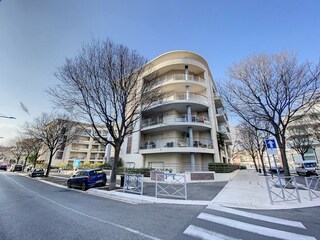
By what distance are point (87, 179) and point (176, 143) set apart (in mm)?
10707

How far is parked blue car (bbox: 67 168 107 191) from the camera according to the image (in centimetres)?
1266

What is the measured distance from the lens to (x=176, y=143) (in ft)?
63.6

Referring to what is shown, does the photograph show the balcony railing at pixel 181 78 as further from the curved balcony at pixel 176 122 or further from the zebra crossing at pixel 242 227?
the zebra crossing at pixel 242 227

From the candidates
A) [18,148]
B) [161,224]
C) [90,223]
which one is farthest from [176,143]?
[18,148]

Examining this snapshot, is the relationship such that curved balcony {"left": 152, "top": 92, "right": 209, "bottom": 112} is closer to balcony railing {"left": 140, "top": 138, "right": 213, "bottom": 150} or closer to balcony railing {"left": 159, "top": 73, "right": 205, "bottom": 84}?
balcony railing {"left": 159, "top": 73, "right": 205, "bottom": 84}

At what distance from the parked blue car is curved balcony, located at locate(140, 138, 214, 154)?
7443 mm

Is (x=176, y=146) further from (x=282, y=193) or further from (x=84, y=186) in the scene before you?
(x=282, y=193)

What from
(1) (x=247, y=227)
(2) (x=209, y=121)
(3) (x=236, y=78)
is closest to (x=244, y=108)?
(3) (x=236, y=78)

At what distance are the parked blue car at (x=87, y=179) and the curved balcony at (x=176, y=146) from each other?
744 cm

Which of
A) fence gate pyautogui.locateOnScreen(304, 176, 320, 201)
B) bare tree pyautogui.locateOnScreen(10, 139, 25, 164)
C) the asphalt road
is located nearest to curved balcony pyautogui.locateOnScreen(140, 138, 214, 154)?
fence gate pyautogui.locateOnScreen(304, 176, 320, 201)

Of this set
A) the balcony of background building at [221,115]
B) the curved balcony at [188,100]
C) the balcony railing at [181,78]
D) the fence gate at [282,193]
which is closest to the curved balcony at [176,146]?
the curved balcony at [188,100]

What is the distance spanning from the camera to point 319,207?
20.6 ft

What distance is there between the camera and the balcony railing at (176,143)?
63.3ft

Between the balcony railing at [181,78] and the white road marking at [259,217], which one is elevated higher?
the balcony railing at [181,78]
